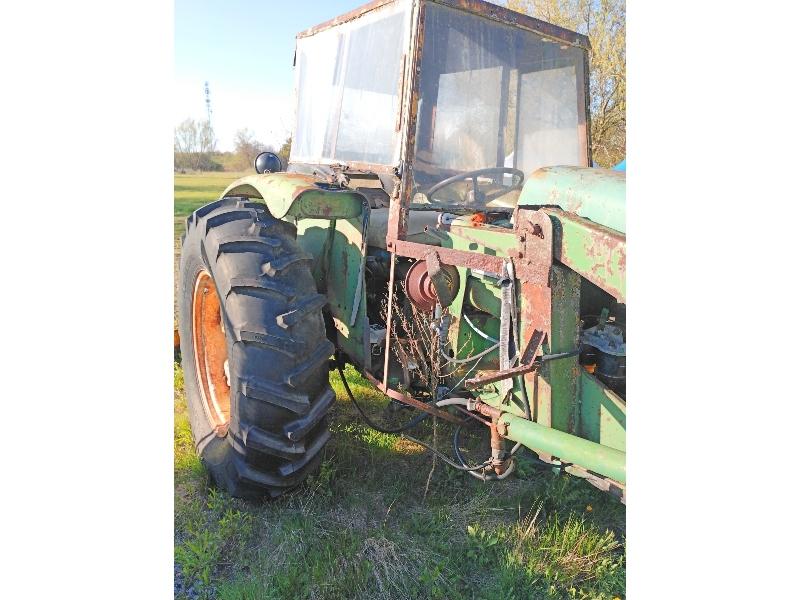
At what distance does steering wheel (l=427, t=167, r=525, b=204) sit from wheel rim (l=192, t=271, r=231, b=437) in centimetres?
129

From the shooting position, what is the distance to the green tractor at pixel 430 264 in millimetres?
2062

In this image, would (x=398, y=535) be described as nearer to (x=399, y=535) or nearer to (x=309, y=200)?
(x=399, y=535)

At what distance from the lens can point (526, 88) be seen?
300 centimetres

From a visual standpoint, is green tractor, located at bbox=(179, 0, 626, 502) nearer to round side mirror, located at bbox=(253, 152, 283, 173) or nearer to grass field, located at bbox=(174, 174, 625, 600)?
grass field, located at bbox=(174, 174, 625, 600)

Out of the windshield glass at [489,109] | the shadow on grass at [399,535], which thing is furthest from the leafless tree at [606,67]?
the shadow on grass at [399,535]

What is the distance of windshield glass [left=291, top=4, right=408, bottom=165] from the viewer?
9.02 feet

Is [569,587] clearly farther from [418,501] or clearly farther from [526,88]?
[526,88]

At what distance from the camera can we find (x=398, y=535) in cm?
260

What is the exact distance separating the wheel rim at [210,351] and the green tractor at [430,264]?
0.01m

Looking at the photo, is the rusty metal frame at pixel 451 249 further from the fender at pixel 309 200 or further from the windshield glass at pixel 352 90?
the fender at pixel 309 200

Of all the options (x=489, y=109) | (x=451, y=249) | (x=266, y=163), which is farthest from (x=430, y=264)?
(x=266, y=163)

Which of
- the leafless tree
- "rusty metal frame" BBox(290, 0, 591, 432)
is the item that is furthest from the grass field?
the leafless tree

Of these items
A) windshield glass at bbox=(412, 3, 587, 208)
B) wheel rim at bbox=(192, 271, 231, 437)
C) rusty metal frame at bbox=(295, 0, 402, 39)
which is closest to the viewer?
windshield glass at bbox=(412, 3, 587, 208)
